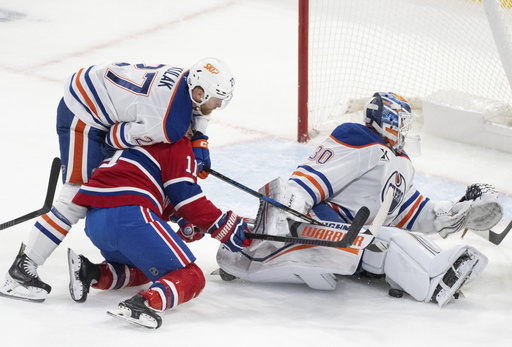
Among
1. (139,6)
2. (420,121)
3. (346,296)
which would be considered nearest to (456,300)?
(346,296)

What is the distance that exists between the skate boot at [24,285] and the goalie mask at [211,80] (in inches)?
31.1

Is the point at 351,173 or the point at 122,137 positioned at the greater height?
the point at 122,137

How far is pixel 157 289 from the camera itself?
2.92 meters

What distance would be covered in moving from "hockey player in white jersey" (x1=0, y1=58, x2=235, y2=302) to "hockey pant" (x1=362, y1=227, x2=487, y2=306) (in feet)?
2.35

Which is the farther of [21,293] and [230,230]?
[230,230]

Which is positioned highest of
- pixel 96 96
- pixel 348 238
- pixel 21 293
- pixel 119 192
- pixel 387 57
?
pixel 96 96

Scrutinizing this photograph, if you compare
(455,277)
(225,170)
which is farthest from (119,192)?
(225,170)

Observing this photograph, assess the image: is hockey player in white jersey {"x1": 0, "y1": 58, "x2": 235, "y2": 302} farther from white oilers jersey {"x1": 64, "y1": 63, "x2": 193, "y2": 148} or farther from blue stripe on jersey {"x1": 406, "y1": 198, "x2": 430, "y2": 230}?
blue stripe on jersey {"x1": 406, "y1": 198, "x2": 430, "y2": 230}

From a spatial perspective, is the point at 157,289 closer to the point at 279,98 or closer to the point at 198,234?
the point at 198,234

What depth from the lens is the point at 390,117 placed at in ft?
11.1

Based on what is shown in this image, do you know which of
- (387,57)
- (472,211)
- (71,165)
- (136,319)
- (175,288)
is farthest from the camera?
(387,57)

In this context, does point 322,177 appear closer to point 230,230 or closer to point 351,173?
point 351,173

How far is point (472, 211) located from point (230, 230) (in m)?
1.03

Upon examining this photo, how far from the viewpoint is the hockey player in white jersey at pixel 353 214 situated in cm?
318
